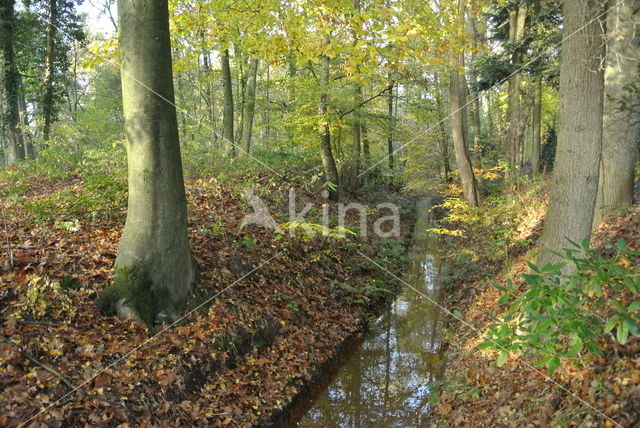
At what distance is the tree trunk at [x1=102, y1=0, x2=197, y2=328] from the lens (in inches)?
185

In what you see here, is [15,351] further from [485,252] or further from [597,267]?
[485,252]

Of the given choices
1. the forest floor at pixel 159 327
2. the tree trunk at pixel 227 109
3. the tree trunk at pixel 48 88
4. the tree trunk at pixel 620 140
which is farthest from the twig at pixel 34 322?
the tree trunk at pixel 48 88

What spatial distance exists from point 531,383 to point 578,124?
3.02 m

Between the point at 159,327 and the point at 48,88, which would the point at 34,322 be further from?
the point at 48,88

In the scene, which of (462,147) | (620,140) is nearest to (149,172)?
(620,140)

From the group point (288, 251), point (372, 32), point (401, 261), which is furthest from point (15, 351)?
point (401, 261)

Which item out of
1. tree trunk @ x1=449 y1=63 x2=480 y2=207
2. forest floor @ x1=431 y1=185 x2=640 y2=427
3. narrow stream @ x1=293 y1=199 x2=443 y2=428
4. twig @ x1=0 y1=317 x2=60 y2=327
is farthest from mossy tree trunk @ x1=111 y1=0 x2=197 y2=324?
tree trunk @ x1=449 y1=63 x2=480 y2=207

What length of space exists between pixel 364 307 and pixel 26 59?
1805 centimetres

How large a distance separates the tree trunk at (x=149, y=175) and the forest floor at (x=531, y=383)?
150 inches

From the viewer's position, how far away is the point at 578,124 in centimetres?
479

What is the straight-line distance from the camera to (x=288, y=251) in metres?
8.08

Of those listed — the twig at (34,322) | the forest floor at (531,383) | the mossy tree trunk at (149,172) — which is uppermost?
the mossy tree trunk at (149,172)

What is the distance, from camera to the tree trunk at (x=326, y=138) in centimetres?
1091

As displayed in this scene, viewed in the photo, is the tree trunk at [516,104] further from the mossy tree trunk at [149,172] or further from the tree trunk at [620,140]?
the mossy tree trunk at [149,172]
